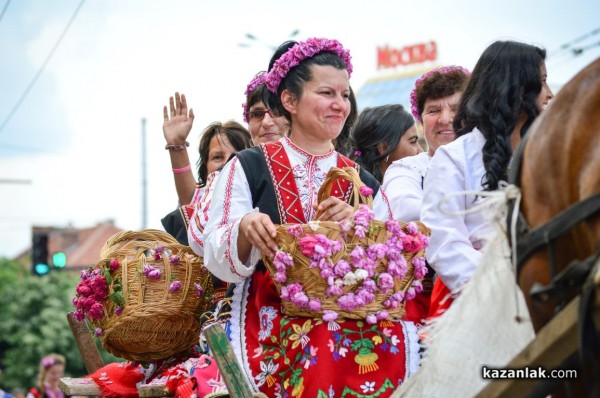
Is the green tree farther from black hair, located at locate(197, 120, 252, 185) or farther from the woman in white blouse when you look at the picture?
the woman in white blouse

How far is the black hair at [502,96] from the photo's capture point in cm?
360

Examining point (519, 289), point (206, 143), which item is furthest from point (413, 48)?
point (519, 289)

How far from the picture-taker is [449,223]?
3.54 meters

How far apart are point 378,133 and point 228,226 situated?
189 cm

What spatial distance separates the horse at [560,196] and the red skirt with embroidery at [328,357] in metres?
0.87

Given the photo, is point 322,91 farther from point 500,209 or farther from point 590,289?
point 590,289

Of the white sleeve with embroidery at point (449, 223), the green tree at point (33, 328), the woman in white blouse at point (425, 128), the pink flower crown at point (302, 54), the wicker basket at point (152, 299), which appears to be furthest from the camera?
the green tree at point (33, 328)

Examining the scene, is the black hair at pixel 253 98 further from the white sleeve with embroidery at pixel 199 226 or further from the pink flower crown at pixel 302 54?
the white sleeve with embroidery at pixel 199 226

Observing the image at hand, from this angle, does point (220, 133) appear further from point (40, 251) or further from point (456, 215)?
point (40, 251)

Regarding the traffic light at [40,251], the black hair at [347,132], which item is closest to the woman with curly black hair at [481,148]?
the black hair at [347,132]

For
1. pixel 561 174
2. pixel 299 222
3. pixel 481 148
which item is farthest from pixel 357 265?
pixel 561 174

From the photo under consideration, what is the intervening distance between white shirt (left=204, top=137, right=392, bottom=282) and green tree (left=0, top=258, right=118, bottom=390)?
1287 inches

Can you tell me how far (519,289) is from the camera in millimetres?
2594

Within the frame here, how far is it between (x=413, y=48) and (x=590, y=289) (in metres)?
44.3
